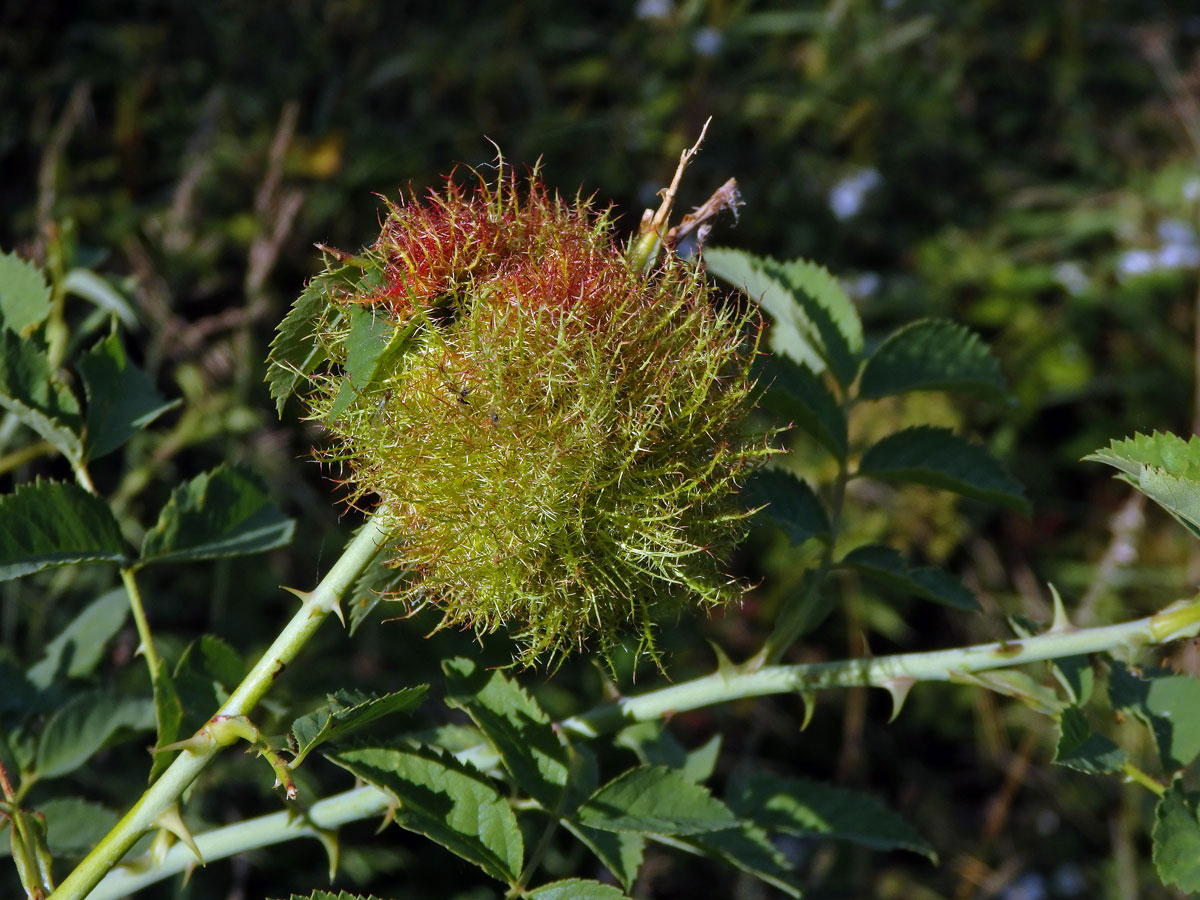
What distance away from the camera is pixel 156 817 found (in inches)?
48.8

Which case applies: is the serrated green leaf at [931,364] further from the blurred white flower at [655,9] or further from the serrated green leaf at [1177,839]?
the blurred white flower at [655,9]

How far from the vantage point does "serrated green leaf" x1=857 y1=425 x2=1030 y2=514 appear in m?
1.80

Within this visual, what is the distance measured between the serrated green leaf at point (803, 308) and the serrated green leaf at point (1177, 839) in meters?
0.81

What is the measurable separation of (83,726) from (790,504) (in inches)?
50.4

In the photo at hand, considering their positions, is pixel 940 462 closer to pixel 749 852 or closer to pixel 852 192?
pixel 749 852

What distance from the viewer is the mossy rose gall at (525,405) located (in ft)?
4.06

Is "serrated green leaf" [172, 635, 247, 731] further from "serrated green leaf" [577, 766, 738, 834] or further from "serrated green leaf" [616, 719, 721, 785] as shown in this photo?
"serrated green leaf" [616, 719, 721, 785]

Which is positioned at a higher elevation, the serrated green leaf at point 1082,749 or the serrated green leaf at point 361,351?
the serrated green leaf at point 361,351

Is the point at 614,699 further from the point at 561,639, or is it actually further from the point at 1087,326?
the point at 1087,326

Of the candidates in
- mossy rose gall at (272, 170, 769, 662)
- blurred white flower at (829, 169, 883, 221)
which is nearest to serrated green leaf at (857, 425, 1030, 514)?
mossy rose gall at (272, 170, 769, 662)

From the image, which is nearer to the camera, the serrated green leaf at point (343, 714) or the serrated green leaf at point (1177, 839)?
the serrated green leaf at point (343, 714)

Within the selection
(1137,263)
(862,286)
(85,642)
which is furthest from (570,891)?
(1137,263)

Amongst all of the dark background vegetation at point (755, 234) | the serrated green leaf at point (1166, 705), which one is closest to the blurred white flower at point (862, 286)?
the dark background vegetation at point (755, 234)

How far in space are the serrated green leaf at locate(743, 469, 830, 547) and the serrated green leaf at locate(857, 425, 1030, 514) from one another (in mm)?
106
